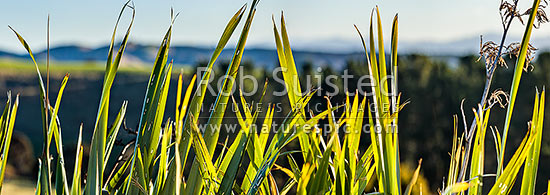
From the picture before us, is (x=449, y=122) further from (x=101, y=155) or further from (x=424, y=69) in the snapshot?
(x=101, y=155)

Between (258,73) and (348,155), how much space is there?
11754 millimetres

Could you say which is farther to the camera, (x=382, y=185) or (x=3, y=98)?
(x=3, y=98)

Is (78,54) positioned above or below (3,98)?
above

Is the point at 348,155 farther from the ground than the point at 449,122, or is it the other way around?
the point at 348,155

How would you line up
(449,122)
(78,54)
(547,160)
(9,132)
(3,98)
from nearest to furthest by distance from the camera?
1. (9,132)
2. (547,160)
3. (449,122)
4. (3,98)
5. (78,54)

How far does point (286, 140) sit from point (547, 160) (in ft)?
38.0

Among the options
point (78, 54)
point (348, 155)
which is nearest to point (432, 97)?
point (348, 155)

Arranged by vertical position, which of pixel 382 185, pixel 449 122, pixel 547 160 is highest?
pixel 382 185

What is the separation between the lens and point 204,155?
59cm

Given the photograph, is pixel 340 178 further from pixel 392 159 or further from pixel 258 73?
pixel 258 73

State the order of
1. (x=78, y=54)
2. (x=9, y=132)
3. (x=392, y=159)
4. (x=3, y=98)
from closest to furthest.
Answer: (x=392, y=159) < (x=9, y=132) < (x=3, y=98) < (x=78, y=54)

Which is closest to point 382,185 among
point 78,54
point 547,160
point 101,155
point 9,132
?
point 101,155

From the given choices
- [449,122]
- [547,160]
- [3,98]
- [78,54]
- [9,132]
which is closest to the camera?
[9,132]

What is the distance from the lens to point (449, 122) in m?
11.8
